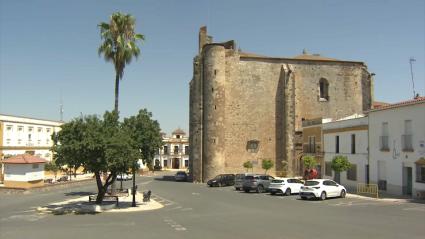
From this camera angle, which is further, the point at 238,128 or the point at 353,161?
the point at 238,128

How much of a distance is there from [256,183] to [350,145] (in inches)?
345

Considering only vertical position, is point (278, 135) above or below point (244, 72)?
below

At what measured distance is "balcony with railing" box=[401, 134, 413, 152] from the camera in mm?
31188

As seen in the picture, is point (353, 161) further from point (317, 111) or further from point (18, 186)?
point (18, 186)

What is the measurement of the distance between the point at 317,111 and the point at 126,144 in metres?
41.3

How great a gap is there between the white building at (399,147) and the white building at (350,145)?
1.36 meters

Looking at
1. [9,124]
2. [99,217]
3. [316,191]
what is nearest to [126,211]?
[99,217]

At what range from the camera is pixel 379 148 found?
115 feet

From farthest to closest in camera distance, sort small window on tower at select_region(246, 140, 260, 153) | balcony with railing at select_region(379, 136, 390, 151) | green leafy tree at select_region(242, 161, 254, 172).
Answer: small window on tower at select_region(246, 140, 260, 153) → green leafy tree at select_region(242, 161, 254, 172) → balcony with railing at select_region(379, 136, 390, 151)

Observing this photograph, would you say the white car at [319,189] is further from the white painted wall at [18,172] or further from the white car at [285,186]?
the white painted wall at [18,172]

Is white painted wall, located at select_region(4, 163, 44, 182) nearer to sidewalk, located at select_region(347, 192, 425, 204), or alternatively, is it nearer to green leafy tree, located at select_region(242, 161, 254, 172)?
sidewalk, located at select_region(347, 192, 425, 204)

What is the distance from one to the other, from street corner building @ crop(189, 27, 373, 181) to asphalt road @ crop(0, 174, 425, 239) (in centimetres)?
2940

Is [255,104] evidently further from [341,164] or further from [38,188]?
[38,188]

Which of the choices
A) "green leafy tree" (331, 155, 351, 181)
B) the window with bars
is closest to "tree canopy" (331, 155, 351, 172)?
"green leafy tree" (331, 155, 351, 181)
